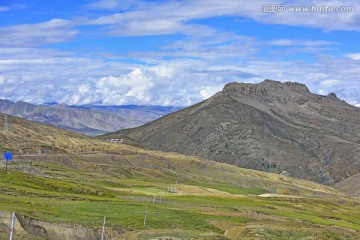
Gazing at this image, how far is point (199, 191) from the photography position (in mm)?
142500

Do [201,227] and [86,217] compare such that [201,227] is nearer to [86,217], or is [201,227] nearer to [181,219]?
[181,219]

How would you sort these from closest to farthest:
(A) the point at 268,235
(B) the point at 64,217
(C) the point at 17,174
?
(A) the point at 268,235
(B) the point at 64,217
(C) the point at 17,174

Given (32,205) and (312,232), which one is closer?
(312,232)

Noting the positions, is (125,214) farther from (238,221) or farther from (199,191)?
(199,191)

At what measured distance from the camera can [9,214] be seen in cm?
5131

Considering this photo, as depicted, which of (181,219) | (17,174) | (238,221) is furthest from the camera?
(17,174)

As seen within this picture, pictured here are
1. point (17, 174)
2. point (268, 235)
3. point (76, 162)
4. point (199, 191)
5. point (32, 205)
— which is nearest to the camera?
point (268, 235)

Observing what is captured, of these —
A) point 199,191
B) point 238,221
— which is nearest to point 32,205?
point 238,221

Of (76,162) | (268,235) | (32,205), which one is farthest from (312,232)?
(76,162)

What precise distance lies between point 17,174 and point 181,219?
138ft

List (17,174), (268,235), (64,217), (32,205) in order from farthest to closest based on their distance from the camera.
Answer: (17,174) → (32,205) → (64,217) → (268,235)

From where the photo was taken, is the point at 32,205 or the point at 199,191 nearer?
the point at 32,205

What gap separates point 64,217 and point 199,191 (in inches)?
3432

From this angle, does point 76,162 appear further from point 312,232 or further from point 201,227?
point 312,232
